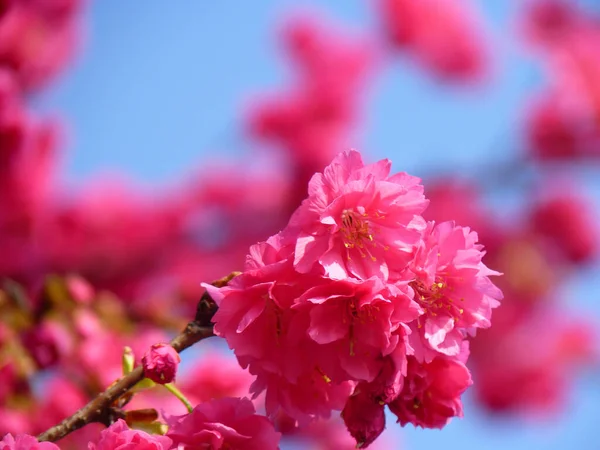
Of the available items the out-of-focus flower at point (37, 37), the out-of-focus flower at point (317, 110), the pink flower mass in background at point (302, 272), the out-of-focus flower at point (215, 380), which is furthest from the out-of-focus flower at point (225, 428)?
the out-of-focus flower at point (317, 110)

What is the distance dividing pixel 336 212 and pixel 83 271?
10.2 feet

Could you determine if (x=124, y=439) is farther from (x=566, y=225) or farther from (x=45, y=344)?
(x=566, y=225)

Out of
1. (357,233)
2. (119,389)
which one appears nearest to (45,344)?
(119,389)

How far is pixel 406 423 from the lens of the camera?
3.11 feet

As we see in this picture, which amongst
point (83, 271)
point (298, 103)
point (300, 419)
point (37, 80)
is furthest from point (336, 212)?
point (298, 103)

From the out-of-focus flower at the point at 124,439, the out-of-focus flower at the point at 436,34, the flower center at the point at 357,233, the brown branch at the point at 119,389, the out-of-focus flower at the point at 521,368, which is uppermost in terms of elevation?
the out-of-focus flower at the point at 436,34

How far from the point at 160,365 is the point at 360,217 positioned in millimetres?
295

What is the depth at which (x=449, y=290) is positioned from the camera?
93cm

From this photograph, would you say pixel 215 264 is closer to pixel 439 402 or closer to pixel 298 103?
pixel 298 103

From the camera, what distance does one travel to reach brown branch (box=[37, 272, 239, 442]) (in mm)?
924

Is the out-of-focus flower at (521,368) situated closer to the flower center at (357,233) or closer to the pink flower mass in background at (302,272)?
the pink flower mass in background at (302,272)

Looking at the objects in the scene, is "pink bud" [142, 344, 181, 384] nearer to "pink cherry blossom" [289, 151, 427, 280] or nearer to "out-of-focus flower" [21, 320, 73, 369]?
"pink cherry blossom" [289, 151, 427, 280]

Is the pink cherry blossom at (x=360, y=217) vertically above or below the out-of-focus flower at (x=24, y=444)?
above

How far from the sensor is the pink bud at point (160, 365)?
2.97 feet
